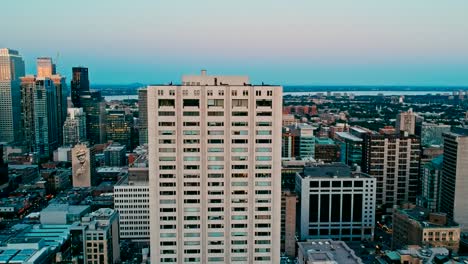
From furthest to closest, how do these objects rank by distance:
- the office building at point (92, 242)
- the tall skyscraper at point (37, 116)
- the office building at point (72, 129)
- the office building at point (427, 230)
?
the tall skyscraper at point (37, 116)
the office building at point (72, 129)
the office building at point (427, 230)
the office building at point (92, 242)

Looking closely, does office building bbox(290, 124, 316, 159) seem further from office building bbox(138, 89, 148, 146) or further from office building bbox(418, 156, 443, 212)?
office building bbox(138, 89, 148, 146)

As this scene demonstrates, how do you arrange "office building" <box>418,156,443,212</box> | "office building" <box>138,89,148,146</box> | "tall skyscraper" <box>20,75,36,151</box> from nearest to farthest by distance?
1. "office building" <box>418,156,443,212</box>
2. "office building" <box>138,89,148,146</box>
3. "tall skyscraper" <box>20,75,36,151</box>

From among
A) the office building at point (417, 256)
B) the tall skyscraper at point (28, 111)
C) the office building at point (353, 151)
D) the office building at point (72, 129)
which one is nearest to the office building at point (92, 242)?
the office building at point (417, 256)

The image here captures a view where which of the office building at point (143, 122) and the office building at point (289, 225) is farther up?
the office building at point (143, 122)

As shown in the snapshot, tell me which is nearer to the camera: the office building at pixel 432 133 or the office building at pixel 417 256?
the office building at pixel 417 256

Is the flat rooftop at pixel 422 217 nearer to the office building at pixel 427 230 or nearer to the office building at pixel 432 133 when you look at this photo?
the office building at pixel 427 230

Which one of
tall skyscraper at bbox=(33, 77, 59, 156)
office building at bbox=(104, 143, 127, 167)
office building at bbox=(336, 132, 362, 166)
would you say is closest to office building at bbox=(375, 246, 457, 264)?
office building at bbox=(336, 132, 362, 166)

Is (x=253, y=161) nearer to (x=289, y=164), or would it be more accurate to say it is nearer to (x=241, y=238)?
(x=241, y=238)
